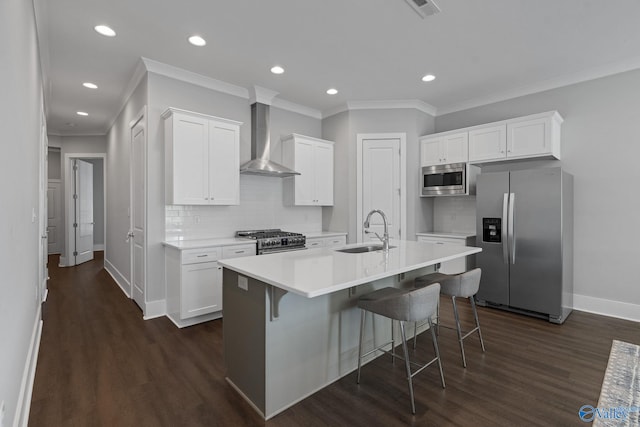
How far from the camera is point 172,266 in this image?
3.57 metres

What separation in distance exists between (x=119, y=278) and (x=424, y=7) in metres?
5.64

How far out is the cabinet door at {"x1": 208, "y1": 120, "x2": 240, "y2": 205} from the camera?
3.91m

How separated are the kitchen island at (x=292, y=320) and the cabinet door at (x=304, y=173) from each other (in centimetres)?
244

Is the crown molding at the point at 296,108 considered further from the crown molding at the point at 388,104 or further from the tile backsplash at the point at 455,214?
the tile backsplash at the point at 455,214

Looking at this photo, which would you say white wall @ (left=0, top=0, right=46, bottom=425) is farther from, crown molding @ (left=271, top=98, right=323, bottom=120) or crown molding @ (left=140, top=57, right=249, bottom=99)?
crown molding @ (left=271, top=98, right=323, bottom=120)

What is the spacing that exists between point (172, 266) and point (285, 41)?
2.72 metres

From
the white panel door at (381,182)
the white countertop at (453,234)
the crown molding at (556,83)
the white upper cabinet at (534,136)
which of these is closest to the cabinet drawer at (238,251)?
the white panel door at (381,182)

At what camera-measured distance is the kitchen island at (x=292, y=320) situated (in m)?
1.95

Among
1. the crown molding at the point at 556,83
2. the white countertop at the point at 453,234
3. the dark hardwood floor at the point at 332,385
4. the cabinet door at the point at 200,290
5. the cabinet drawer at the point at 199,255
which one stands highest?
the crown molding at the point at 556,83

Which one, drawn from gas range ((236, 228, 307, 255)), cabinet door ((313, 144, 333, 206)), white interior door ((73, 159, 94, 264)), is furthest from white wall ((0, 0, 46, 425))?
white interior door ((73, 159, 94, 264))

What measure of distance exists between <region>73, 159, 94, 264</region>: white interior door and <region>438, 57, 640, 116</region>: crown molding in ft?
25.0

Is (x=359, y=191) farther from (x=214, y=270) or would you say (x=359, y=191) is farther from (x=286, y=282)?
(x=286, y=282)

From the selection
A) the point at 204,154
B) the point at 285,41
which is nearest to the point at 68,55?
the point at 204,154

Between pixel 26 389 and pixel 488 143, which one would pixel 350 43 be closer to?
pixel 488 143
